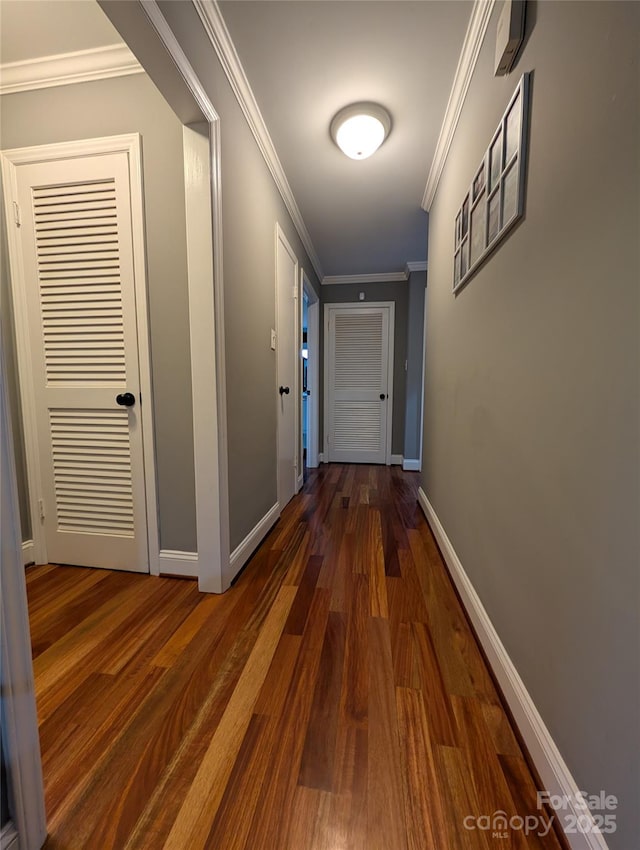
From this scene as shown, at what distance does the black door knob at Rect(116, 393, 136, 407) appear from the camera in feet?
5.09

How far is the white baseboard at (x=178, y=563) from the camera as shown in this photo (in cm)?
160

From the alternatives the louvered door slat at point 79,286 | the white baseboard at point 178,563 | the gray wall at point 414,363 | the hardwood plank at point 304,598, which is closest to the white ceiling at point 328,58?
the louvered door slat at point 79,286

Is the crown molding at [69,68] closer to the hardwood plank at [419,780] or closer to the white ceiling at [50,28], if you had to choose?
the white ceiling at [50,28]

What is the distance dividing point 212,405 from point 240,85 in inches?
59.1

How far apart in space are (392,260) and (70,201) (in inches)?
119

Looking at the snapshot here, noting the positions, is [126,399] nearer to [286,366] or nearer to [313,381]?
[286,366]

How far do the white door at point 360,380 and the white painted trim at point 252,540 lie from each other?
2.11 meters

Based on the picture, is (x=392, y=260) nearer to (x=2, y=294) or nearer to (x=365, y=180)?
(x=365, y=180)

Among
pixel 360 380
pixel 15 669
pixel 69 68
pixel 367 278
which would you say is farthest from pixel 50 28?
pixel 360 380

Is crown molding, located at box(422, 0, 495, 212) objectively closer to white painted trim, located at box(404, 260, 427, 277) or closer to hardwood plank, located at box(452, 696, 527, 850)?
white painted trim, located at box(404, 260, 427, 277)

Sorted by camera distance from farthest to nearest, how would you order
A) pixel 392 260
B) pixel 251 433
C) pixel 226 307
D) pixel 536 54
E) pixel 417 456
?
pixel 417 456 → pixel 392 260 → pixel 251 433 → pixel 226 307 → pixel 536 54

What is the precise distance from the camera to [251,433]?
186 centimetres

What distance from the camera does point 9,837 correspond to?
603mm

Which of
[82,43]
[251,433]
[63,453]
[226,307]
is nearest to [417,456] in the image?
[251,433]
